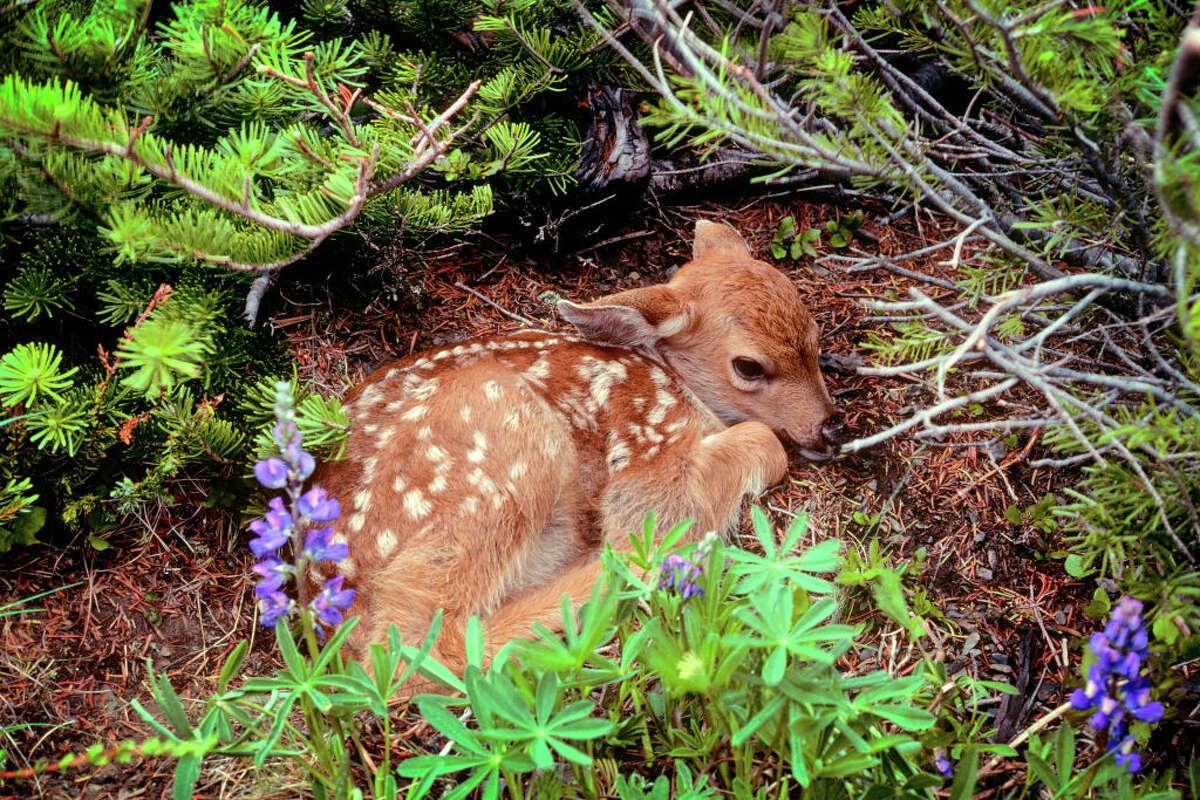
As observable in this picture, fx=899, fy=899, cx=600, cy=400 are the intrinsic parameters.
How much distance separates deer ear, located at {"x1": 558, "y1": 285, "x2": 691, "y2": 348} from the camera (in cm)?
358

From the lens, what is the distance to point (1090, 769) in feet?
5.99

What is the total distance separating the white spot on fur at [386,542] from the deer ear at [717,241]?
6.04ft

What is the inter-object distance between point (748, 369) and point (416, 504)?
1.52 meters

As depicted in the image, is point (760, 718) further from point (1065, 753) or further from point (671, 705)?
point (1065, 753)

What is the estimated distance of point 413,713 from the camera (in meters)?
2.82

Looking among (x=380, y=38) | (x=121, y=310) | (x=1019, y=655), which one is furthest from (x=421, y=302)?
(x=1019, y=655)

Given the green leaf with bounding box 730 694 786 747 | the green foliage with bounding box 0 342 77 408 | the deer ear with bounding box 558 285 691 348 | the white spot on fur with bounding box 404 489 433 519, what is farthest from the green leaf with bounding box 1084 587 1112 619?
the green foliage with bounding box 0 342 77 408

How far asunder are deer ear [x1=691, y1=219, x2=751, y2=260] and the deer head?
0.03 m

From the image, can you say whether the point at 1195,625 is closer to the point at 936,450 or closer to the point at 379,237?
the point at 936,450

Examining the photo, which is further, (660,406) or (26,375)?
(660,406)

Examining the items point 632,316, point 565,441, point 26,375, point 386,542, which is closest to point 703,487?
point 565,441

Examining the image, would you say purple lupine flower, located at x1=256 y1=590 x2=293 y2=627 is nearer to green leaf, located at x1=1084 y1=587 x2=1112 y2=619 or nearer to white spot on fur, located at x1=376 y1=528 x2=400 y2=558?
white spot on fur, located at x1=376 y1=528 x2=400 y2=558

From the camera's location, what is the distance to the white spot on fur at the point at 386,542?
9.88 feet

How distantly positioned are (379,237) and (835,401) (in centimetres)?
206
